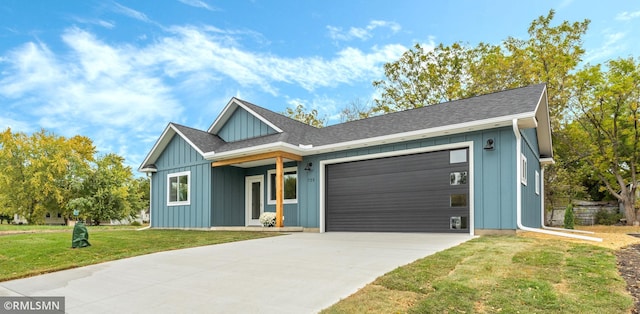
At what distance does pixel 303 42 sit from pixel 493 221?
13315 mm

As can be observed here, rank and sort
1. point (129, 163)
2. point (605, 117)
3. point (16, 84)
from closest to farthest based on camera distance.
→ 1. point (16, 84)
2. point (605, 117)
3. point (129, 163)

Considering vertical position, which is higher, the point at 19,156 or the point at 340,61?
the point at 340,61

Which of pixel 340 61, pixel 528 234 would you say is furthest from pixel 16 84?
pixel 528 234

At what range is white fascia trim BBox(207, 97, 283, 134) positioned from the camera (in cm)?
1443

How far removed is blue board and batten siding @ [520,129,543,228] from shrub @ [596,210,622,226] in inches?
404

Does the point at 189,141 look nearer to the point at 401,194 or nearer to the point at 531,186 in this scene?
the point at 401,194

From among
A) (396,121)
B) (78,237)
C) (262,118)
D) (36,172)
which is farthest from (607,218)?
(36,172)

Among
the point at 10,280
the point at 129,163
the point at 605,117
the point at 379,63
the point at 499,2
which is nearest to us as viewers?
the point at 10,280

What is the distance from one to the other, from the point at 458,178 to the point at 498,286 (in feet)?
20.8

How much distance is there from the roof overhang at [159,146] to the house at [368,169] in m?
0.04

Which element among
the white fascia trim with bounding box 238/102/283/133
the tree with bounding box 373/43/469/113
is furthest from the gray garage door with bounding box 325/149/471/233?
the tree with bounding box 373/43/469/113

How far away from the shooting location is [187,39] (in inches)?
631

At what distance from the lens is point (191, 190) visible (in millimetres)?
15062

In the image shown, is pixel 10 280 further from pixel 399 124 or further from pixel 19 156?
pixel 19 156
